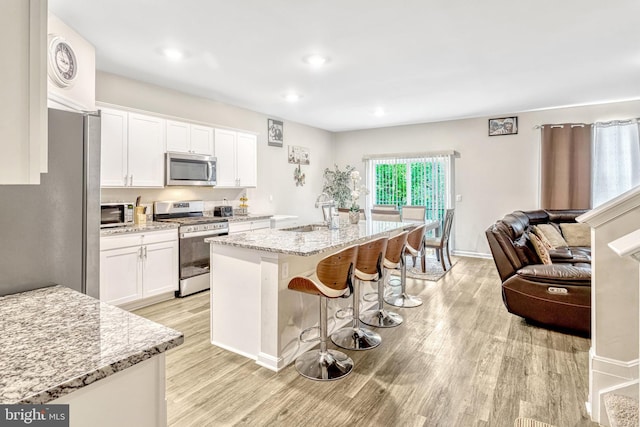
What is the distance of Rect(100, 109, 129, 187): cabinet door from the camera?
3660 millimetres

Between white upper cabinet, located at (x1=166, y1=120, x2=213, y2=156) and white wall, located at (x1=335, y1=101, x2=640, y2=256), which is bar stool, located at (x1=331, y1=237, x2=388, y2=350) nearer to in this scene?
white upper cabinet, located at (x1=166, y1=120, x2=213, y2=156)

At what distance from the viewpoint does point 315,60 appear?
11.6ft

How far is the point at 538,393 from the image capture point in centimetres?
225

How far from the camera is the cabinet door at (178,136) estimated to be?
4.33 metres

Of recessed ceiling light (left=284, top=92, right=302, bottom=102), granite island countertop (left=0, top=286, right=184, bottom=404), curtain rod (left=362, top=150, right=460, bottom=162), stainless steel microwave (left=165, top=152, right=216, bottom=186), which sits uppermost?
recessed ceiling light (left=284, top=92, right=302, bottom=102)

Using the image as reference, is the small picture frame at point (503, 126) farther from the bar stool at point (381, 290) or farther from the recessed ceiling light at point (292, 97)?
the bar stool at point (381, 290)

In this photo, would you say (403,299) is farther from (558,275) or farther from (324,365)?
(324,365)

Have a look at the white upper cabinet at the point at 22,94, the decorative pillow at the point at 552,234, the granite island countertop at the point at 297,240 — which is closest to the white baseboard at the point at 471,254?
the decorative pillow at the point at 552,234

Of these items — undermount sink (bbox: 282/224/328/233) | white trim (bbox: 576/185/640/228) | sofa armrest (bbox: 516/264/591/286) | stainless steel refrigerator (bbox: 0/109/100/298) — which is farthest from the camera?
undermount sink (bbox: 282/224/328/233)

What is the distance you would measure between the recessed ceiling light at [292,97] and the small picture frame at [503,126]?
12.0 feet

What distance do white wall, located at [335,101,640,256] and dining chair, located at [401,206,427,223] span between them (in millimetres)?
1014

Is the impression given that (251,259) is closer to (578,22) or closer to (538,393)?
(538,393)

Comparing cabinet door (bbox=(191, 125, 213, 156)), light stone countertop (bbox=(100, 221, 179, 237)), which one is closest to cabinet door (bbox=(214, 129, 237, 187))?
cabinet door (bbox=(191, 125, 213, 156))

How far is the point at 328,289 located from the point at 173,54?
2.82 metres
